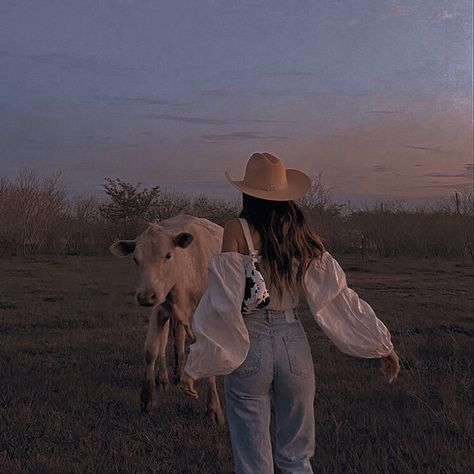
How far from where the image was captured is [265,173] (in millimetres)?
3754

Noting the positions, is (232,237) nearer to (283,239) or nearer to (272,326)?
(283,239)

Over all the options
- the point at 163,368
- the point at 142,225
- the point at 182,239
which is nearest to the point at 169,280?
the point at 182,239

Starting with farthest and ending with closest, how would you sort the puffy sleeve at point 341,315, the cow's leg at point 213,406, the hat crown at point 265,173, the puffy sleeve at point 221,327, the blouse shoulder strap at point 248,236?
the cow's leg at point 213,406
the hat crown at point 265,173
the puffy sleeve at point 341,315
the blouse shoulder strap at point 248,236
the puffy sleeve at point 221,327

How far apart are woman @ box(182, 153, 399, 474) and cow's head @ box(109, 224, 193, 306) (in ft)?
10.2

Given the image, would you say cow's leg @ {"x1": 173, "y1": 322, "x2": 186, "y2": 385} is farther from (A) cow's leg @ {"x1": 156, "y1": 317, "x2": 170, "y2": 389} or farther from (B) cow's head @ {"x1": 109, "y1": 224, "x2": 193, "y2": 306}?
(B) cow's head @ {"x1": 109, "y1": 224, "x2": 193, "y2": 306}

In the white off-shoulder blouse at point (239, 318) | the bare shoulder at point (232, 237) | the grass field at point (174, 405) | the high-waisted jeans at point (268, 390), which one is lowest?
the grass field at point (174, 405)

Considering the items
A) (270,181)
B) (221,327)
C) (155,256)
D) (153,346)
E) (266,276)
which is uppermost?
(270,181)

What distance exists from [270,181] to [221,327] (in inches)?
32.8

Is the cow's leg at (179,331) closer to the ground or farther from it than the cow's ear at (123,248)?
closer to the ground

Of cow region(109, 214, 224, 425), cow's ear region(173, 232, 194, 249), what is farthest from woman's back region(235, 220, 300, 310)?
cow's ear region(173, 232, 194, 249)

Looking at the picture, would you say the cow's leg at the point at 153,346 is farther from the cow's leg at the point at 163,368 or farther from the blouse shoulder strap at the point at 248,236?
the blouse shoulder strap at the point at 248,236

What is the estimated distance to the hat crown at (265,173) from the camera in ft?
12.3

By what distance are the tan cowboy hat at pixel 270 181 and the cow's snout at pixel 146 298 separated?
114 inches

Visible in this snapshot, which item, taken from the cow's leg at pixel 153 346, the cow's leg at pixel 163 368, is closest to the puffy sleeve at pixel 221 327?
the cow's leg at pixel 153 346
